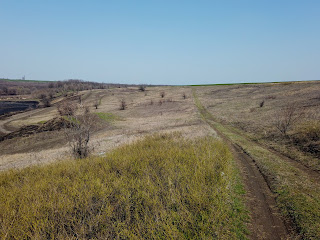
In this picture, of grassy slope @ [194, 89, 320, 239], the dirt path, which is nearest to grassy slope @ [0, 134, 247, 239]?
the dirt path

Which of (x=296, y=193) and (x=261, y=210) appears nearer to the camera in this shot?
(x=261, y=210)

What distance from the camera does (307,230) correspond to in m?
5.12

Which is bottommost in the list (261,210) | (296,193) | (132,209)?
(261,210)

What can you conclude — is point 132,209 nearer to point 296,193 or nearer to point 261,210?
point 261,210

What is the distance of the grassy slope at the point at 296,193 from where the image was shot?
17.6ft

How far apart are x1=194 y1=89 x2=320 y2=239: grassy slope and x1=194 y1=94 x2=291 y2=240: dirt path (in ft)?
1.04

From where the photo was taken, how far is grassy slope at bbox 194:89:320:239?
536 cm

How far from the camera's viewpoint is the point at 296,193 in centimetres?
705

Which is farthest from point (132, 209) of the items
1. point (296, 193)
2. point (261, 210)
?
point (296, 193)

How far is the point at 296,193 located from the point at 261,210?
2.15m

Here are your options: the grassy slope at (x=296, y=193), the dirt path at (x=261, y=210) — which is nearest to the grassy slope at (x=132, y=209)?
the dirt path at (x=261, y=210)

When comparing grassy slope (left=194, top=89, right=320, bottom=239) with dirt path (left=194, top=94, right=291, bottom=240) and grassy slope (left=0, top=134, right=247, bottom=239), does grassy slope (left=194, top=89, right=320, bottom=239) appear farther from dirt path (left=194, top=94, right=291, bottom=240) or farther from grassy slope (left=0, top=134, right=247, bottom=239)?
grassy slope (left=0, top=134, right=247, bottom=239)

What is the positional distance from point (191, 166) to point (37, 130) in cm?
3381

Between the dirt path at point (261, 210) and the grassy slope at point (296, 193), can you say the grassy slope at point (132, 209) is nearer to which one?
the dirt path at point (261, 210)
